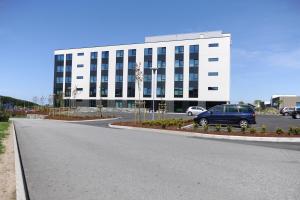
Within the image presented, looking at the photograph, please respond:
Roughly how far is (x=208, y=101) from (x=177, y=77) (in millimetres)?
8046

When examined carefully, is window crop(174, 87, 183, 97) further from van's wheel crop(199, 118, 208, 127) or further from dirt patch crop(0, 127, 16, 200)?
dirt patch crop(0, 127, 16, 200)

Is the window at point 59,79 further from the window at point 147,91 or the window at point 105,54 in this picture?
the window at point 147,91

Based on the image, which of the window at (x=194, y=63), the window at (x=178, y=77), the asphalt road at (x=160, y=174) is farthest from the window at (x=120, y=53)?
the asphalt road at (x=160, y=174)

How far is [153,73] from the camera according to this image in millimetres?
55531

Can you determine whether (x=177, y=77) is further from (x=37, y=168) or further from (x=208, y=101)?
(x=37, y=168)

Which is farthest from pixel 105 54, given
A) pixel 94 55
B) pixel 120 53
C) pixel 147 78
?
pixel 147 78

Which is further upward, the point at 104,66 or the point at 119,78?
the point at 104,66

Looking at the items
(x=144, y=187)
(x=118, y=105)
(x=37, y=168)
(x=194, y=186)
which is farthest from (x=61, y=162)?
(x=118, y=105)

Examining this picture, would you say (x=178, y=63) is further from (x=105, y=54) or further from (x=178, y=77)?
(x=105, y=54)

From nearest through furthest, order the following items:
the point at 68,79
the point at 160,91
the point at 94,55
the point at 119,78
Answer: the point at 160,91, the point at 119,78, the point at 94,55, the point at 68,79

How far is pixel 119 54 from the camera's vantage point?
71.0 m

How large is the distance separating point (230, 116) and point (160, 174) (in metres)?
15.1

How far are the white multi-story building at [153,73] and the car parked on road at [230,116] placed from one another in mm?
37378

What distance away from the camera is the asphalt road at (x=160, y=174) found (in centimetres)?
579
